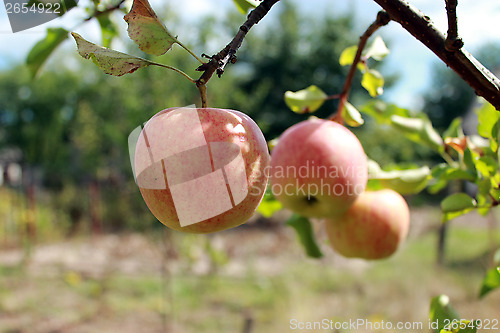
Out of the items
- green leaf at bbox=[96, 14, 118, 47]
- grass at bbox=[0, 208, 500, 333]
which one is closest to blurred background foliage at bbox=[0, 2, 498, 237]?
grass at bbox=[0, 208, 500, 333]

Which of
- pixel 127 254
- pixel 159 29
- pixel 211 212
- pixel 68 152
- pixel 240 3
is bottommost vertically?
pixel 211 212

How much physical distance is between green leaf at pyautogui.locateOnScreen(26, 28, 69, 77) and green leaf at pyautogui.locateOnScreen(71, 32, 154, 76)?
0.36 meters

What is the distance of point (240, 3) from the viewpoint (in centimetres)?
52

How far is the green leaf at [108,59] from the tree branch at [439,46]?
22 centimetres

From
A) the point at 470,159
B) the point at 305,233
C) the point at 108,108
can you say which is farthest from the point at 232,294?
the point at 108,108

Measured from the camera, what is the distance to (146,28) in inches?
13.7

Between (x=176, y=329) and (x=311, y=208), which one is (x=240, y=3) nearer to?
(x=311, y=208)

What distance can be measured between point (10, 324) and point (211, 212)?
2843 millimetres

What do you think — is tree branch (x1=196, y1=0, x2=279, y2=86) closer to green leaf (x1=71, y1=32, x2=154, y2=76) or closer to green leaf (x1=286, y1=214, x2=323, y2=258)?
green leaf (x1=71, y1=32, x2=154, y2=76)

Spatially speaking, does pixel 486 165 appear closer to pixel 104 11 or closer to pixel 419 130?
pixel 419 130

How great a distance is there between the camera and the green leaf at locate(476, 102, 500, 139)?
51 cm

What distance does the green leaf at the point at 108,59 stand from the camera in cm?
33

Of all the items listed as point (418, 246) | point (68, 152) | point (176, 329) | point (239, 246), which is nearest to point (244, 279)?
point (176, 329)

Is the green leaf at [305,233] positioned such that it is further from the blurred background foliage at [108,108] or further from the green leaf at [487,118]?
the blurred background foliage at [108,108]
